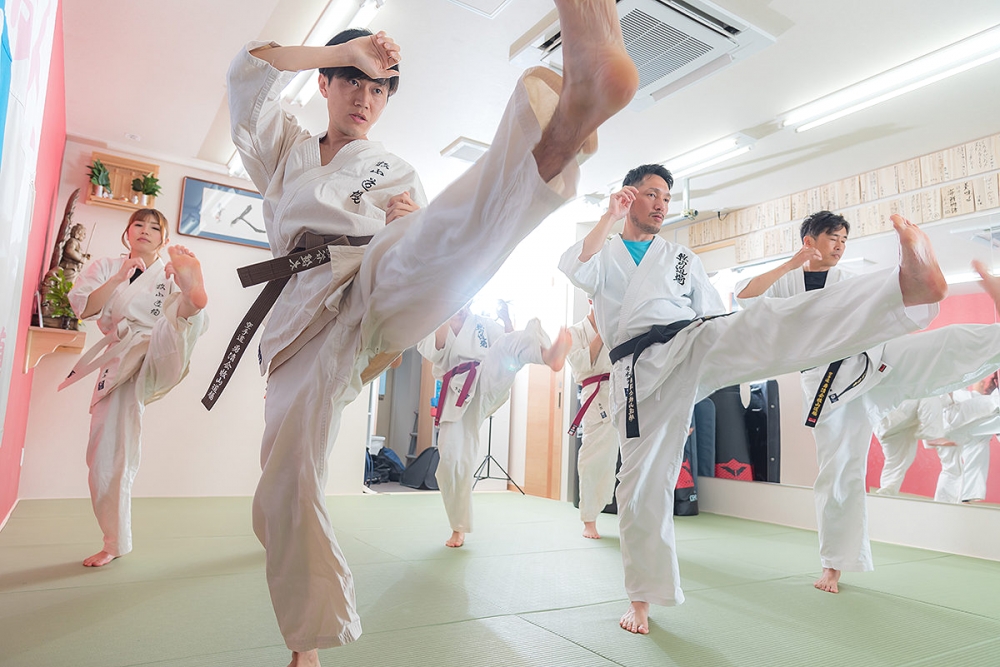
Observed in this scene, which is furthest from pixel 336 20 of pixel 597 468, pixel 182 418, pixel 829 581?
pixel 829 581

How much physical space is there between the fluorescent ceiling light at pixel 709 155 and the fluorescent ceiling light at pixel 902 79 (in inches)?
14.9

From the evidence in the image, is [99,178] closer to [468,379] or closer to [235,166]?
[235,166]

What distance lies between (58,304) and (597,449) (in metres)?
3.92

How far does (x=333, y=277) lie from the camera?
4.91 feet

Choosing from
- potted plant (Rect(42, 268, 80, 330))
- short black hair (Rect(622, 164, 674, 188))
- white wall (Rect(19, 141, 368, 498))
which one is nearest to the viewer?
short black hair (Rect(622, 164, 674, 188))

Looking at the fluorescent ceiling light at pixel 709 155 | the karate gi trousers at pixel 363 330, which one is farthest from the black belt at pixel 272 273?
the fluorescent ceiling light at pixel 709 155

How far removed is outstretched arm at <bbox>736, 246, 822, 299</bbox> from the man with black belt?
23cm

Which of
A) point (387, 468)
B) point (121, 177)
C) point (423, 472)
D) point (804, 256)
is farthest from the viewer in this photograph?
point (387, 468)

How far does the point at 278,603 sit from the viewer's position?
4.58 feet

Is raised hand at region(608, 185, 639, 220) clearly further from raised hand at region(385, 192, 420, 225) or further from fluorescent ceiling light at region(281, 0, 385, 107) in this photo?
fluorescent ceiling light at region(281, 0, 385, 107)

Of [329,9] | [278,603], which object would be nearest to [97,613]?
[278,603]

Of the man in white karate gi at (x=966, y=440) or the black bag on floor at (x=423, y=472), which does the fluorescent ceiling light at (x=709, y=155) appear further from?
the black bag on floor at (x=423, y=472)

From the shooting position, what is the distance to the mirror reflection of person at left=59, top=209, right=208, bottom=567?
2777mm

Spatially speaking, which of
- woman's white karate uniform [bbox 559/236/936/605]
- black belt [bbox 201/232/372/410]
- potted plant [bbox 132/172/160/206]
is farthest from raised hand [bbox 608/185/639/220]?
potted plant [bbox 132/172/160/206]
